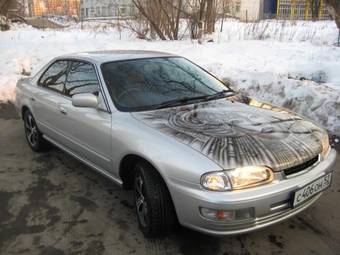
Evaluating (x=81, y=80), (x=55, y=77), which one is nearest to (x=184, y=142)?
(x=81, y=80)

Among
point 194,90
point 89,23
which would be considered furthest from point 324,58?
point 89,23

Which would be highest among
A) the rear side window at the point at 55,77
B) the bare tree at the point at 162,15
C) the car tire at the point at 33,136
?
the bare tree at the point at 162,15

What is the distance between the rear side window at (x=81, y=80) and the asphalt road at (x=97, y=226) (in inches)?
39.2

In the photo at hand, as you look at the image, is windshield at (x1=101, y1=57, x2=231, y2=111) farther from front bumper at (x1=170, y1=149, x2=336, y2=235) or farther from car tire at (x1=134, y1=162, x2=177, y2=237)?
front bumper at (x1=170, y1=149, x2=336, y2=235)

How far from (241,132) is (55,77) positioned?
8.35ft

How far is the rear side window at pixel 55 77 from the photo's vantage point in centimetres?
420

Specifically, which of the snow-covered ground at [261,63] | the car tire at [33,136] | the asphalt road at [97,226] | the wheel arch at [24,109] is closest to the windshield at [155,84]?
the asphalt road at [97,226]

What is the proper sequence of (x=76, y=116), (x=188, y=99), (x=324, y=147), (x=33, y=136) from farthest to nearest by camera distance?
(x=33, y=136) < (x=76, y=116) < (x=188, y=99) < (x=324, y=147)

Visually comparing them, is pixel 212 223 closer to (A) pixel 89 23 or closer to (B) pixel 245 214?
(B) pixel 245 214

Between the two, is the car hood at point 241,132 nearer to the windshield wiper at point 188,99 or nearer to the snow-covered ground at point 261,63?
the windshield wiper at point 188,99

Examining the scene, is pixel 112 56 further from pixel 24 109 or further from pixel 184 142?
pixel 24 109

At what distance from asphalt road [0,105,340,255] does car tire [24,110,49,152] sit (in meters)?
Answer: 0.61

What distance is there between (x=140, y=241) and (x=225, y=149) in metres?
1.06

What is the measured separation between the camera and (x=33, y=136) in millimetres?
4984
